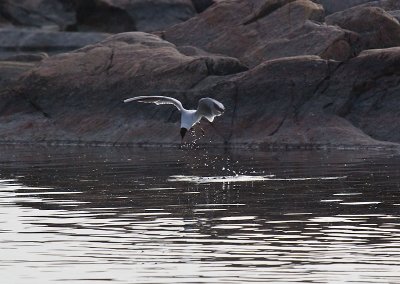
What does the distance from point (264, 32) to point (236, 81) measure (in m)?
4.83

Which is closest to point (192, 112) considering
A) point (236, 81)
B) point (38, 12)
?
point (236, 81)

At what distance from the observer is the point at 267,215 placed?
17.8m

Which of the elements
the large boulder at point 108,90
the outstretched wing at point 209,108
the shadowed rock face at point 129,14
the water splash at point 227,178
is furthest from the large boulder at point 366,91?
the shadowed rock face at point 129,14

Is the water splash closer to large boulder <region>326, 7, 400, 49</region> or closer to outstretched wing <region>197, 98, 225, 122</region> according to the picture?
outstretched wing <region>197, 98, 225, 122</region>

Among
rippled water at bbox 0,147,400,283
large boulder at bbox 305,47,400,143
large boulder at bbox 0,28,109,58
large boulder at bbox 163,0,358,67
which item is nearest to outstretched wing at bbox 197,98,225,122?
rippled water at bbox 0,147,400,283

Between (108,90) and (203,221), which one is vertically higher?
(108,90)

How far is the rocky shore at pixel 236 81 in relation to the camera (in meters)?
33.4

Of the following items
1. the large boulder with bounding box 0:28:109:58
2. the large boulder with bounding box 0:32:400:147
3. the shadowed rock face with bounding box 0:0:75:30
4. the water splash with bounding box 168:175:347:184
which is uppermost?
the shadowed rock face with bounding box 0:0:75:30

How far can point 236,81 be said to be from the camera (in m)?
35.1

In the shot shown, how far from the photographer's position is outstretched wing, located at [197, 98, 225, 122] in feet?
76.2

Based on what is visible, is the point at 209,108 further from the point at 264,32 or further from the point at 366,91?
the point at 264,32

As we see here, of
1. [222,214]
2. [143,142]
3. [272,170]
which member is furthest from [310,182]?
[143,142]

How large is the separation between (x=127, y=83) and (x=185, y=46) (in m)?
3.20

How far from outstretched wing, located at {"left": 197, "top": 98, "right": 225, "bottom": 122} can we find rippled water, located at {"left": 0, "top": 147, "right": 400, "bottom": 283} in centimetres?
109
